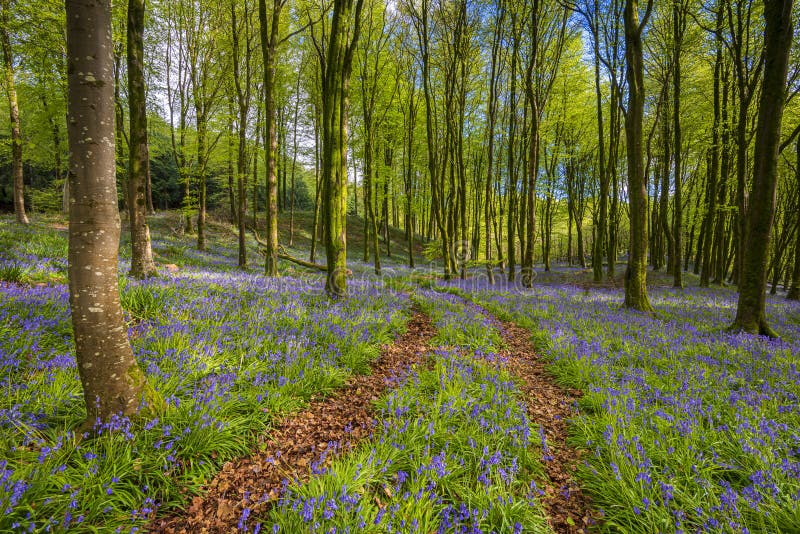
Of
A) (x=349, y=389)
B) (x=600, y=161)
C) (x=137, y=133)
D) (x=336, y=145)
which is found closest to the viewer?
(x=349, y=389)

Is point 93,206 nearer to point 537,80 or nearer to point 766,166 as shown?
point 766,166

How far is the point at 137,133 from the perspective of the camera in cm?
734

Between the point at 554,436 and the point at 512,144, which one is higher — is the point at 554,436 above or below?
below

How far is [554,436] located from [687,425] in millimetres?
1358

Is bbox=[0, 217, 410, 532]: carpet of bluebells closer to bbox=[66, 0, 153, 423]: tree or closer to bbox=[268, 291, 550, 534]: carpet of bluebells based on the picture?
bbox=[66, 0, 153, 423]: tree

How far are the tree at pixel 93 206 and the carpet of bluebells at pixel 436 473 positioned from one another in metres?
1.84

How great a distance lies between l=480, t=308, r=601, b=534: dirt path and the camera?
8.96 ft

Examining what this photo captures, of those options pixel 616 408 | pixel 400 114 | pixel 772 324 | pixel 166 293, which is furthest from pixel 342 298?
pixel 400 114

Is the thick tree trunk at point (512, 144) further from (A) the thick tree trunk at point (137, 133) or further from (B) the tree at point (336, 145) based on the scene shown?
(A) the thick tree trunk at point (137, 133)

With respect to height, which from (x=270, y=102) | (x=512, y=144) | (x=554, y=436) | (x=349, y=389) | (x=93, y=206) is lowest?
(x=554, y=436)

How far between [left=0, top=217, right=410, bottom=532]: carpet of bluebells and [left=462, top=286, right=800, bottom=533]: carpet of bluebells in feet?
11.4

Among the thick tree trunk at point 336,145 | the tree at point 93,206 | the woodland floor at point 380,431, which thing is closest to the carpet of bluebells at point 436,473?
the woodland floor at point 380,431

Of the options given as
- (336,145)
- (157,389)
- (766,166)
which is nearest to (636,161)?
(766,166)

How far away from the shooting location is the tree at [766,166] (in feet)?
21.2
